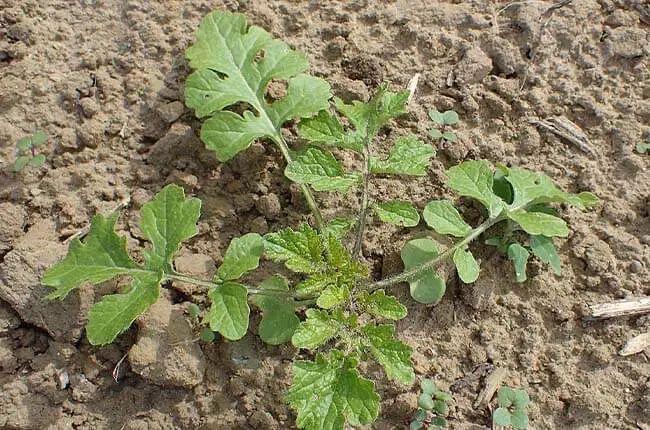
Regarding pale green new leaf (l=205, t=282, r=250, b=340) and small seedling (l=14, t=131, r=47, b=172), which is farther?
small seedling (l=14, t=131, r=47, b=172)

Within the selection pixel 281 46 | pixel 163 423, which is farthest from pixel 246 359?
pixel 281 46

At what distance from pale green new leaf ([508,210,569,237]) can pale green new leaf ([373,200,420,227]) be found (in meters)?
0.44

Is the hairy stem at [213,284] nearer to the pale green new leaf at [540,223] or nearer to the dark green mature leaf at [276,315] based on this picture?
the dark green mature leaf at [276,315]

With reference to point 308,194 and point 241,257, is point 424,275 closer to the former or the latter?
point 308,194

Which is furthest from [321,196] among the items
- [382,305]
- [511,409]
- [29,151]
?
[29,151]

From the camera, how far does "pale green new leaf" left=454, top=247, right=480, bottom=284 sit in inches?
105

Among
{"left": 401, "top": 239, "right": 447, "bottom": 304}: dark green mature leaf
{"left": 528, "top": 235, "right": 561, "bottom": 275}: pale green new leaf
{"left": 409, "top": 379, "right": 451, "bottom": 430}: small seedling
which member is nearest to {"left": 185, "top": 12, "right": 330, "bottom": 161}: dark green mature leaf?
{"left": 401, "top": 239, "right": 447, "bottom": 304}: dark green mature leaf

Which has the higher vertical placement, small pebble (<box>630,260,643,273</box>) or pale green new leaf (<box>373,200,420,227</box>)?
pale green new leaf (<box>373,200,420,227</box>)

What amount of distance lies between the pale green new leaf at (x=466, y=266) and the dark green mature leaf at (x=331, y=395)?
61 centimetres

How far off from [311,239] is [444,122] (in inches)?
41.4

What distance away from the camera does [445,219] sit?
9.17 feet

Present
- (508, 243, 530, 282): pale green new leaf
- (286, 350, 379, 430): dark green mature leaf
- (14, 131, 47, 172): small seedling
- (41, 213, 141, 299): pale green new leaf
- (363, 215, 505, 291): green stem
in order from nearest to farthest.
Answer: (286, 350, 379, 430): dark green mature leaf < (41, 213, 141, 299): pale green new leaf < (363, 215, 505, 291): green stem < (508, 243, 530, 282): pale green new leaf < (14, 131, 47, 172): small seedling

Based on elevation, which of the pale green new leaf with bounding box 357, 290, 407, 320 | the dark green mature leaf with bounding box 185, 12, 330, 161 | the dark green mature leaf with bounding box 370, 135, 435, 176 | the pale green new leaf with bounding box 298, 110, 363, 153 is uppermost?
the dark green mature leaf with bounding box 185, 12, 330, 161

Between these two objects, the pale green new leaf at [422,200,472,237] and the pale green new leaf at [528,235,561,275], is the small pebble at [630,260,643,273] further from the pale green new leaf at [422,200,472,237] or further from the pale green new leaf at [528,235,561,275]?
the pale green new leaf at [422,200,472,237]
